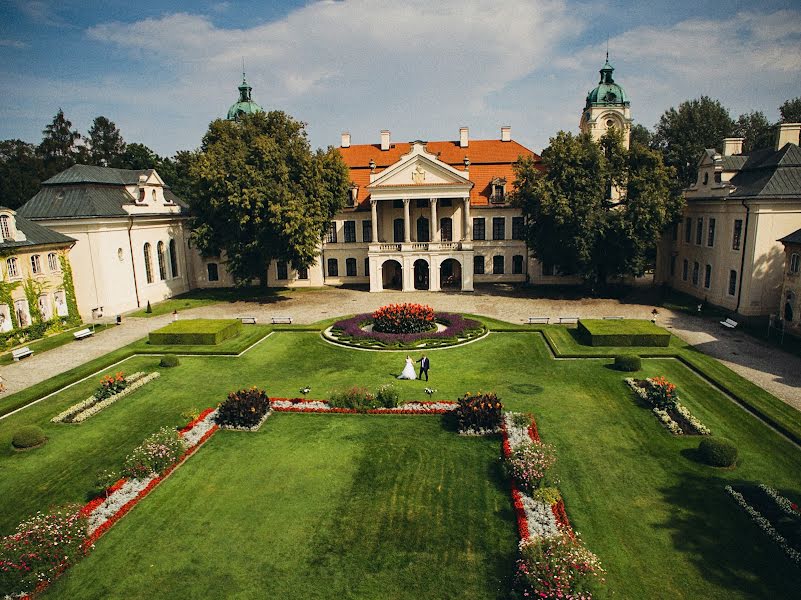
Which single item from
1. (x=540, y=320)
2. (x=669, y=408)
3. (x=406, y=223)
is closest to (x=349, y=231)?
(x=406, y=223)

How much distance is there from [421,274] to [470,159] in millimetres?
14869

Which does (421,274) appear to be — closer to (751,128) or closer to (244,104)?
(244,104)

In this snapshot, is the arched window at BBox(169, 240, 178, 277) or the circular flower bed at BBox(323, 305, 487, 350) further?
the arched window at BBox(169, 240, 178, 277)

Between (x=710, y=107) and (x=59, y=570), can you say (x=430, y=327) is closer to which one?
(x=59, y=570)

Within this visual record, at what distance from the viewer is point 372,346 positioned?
3497cm

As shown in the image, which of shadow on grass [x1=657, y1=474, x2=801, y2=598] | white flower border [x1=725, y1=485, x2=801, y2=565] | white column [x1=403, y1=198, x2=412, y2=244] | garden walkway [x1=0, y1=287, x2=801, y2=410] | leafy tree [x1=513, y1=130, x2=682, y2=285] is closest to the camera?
shadow on grass [x1=657, y1=474, x2=801, y2=598]

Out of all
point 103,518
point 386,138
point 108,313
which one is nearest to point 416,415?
point 103,518

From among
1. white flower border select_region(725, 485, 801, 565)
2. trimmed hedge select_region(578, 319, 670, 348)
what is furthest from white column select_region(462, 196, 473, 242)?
white flower border select_region(725, 485, 801, 565)

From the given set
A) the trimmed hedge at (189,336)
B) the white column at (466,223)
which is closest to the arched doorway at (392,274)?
the white column at (466,223)

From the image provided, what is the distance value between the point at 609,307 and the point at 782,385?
1908 cm

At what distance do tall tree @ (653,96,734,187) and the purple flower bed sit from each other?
4624 cm

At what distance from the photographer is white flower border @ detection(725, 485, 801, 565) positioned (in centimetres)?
1425

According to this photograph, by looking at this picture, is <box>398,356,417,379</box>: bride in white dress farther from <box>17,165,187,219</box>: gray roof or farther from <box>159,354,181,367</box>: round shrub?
<box>17,165,187,219</box>: gray roof

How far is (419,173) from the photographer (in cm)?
5500
